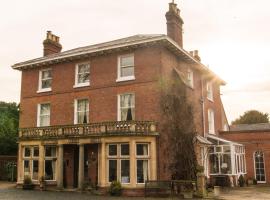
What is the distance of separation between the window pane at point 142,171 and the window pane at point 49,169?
270 inches

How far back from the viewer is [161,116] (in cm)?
2130

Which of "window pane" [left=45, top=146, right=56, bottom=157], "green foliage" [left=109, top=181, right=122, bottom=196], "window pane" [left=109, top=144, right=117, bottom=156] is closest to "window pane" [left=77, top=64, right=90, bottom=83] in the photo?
"window pane" [left=45, top=146, right=56, bottom=157]

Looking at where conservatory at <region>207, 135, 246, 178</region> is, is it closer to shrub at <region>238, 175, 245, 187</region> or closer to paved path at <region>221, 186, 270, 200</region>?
shrub at <region>238, 175, 245, 187</region>

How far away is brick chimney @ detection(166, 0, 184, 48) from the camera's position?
79.7 ft

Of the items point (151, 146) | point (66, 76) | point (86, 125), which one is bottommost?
point (151, 146)

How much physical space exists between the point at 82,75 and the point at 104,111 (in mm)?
3498

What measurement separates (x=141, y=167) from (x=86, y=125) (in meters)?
4.47

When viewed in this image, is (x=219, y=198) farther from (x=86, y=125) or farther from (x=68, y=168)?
(x=68, y=168)

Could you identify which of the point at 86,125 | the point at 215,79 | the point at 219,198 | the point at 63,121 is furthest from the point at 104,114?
the point at 215,79

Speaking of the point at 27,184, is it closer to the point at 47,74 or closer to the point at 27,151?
the point at 27,151

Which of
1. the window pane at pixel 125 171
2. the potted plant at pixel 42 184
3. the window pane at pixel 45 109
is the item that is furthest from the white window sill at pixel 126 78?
the potted plant at pixel 42 184

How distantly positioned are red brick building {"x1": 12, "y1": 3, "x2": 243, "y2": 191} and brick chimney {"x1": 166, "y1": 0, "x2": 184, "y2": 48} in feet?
0.23

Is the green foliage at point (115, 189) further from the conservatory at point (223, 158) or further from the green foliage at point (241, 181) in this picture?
the green foliage at point (241, 181)

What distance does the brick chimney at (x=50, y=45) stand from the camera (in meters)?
29.7
